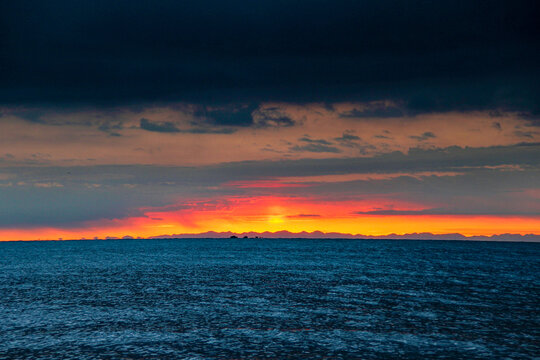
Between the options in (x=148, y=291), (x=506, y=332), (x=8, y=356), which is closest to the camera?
(x=8, y=356)

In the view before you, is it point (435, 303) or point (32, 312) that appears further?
point (435, 303)

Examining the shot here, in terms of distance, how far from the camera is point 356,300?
45156mm

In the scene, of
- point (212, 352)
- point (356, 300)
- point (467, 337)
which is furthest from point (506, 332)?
point (212, 352)

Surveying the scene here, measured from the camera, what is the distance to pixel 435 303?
4350 centimetres

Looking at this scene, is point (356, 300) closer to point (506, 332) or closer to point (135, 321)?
point (506, 332)

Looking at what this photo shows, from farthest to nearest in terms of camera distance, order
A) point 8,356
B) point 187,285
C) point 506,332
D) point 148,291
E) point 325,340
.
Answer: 1. point 187,285
2. point 148,291
3. point 506,332
4. point 325,340
5. point 8,356

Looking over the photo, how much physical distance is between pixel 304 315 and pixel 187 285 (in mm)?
27799

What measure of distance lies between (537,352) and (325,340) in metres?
12.1

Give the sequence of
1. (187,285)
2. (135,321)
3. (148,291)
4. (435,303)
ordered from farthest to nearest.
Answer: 1. (187,285)
2. (148,291)
3. (435,303)
4. (135,321)

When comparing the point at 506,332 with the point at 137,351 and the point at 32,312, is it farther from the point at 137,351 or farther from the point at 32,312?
the point at 32,312

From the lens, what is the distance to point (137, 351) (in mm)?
25719

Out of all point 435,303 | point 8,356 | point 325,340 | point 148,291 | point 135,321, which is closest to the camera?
point 8,356

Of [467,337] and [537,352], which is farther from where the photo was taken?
[467,337]

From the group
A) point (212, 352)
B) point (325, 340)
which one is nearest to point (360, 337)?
point (325, 340)
